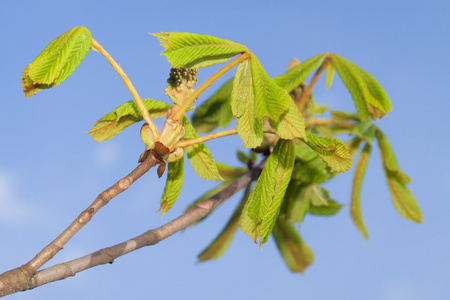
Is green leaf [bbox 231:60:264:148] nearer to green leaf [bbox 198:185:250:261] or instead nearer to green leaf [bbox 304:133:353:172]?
green leaf [bbox 304:133:353:172]

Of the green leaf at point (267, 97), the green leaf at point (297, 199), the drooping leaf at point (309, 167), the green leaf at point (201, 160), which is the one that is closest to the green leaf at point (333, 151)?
the green leaf at point (267, 97)

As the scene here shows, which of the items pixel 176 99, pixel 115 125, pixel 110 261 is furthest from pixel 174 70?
pixel 110 261

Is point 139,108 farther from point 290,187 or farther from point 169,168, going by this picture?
point 290,187

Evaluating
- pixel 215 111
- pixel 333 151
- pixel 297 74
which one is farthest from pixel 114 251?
pixel 215 111

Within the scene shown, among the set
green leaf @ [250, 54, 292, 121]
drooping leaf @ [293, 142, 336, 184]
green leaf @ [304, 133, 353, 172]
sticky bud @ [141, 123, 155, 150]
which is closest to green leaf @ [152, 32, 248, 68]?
green leaf @ [250, 54, 292, 121]

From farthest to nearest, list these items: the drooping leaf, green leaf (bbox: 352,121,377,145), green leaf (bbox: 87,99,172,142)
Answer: green leaf (bbox: 352,121,377,145), the drooping leaf, green leaf (bbox: 87,99,172,142)

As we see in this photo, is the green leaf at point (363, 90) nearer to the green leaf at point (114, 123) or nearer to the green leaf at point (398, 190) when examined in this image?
the green leaf at point (398, 190)

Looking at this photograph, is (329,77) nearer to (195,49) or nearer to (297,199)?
(297,199)
